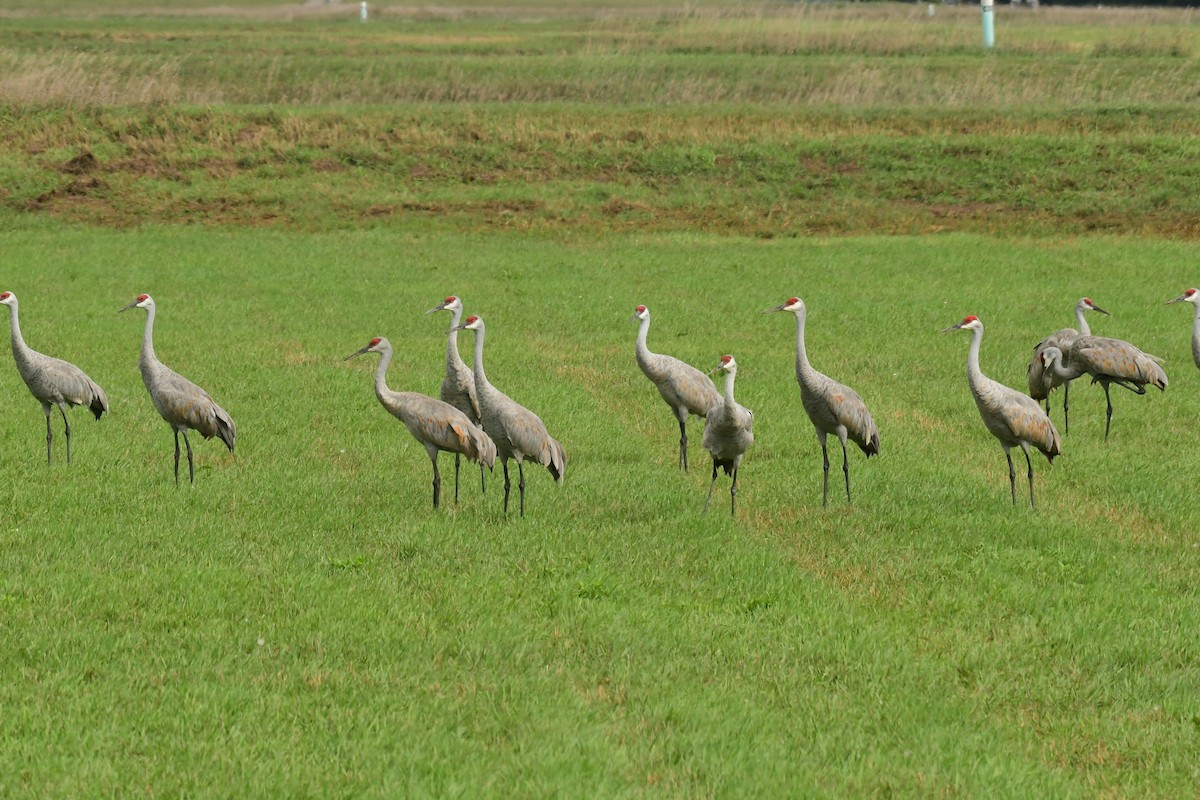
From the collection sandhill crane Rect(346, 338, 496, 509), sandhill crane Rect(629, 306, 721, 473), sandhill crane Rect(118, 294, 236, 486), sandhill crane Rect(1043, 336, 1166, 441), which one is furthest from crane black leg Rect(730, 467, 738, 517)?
sandhill crane Rect(1043, 336, 1166, 441)

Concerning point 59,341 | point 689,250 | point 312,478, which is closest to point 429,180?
point 689,250

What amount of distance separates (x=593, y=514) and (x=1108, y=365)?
6.02 meters

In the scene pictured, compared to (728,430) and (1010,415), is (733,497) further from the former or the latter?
(1010,415)

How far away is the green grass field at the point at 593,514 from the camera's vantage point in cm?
711

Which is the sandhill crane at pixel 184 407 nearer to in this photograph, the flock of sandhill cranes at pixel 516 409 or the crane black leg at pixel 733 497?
the flock of sandhill cranes at pixel 516 409

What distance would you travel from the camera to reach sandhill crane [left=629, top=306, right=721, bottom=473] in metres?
13.3

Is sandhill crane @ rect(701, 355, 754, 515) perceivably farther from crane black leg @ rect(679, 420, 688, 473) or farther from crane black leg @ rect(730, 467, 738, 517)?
crane black leg @ rect(679, 420, 688, 473)

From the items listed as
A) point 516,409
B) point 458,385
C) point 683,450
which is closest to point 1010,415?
point 683,450

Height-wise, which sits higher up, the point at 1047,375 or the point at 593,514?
the point at 1047,375

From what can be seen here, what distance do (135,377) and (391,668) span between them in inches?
381

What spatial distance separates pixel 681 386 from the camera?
13.3 meters

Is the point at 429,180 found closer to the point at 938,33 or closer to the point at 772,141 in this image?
the point at 772,141

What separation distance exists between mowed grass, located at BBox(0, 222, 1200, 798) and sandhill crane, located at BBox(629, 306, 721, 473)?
44 cm

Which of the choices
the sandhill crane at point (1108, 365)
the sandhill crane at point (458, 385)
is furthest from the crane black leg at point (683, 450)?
the sandhill crane at point (1108, 365)
